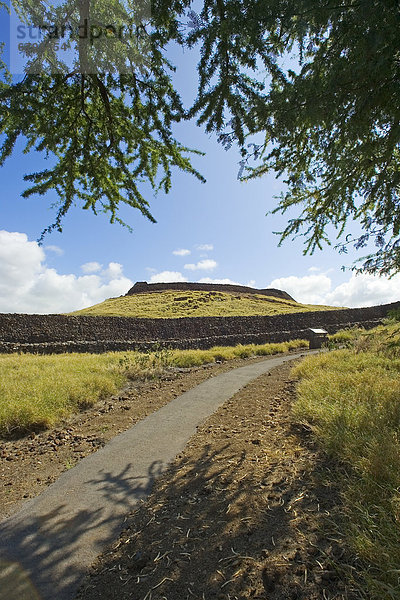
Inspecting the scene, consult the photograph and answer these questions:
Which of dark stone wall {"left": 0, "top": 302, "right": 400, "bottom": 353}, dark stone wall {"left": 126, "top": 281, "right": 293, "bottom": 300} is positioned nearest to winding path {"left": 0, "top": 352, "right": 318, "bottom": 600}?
dark stone wall {"left": 0, "top": 302, "right": 400, "bottom": 353}

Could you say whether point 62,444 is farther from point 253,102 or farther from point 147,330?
point 147,330

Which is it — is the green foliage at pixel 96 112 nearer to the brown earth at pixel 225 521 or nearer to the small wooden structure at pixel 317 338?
the brown earth at pixel 225 521

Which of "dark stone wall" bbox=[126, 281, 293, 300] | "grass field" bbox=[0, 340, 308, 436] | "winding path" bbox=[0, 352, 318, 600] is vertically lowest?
"winding path" bbox=[0, 352, 318, 600]

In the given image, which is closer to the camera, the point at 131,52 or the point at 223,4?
the point at 223,4

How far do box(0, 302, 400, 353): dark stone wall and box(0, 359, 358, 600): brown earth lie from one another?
1841 centimetres

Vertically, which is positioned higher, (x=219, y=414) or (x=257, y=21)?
(x=257, y=21)

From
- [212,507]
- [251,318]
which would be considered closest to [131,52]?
[212,507]

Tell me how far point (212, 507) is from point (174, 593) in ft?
3.25

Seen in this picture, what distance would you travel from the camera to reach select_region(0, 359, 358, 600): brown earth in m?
1.98

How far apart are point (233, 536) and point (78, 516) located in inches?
62.1

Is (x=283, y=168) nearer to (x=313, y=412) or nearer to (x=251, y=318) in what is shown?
(x=313, y=412)

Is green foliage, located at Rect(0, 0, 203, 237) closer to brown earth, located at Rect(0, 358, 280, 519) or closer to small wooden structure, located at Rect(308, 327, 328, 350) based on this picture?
brown earth, located at Rect(0, 358, 280, 519)

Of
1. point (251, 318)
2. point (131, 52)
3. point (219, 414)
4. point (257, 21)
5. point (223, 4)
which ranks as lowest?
point (219, 414)

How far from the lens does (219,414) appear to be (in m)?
6.47
